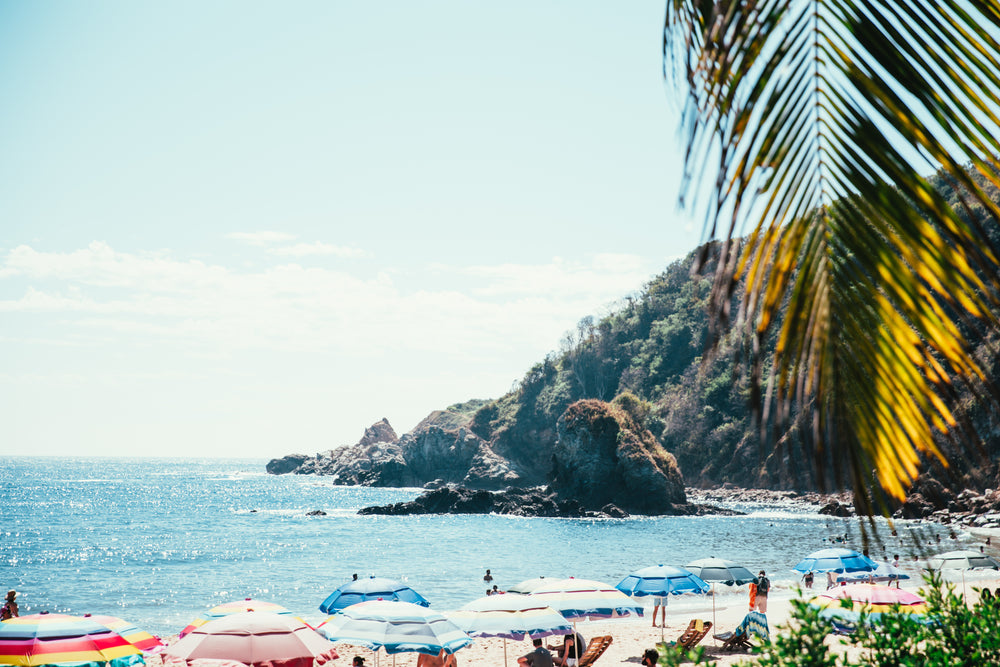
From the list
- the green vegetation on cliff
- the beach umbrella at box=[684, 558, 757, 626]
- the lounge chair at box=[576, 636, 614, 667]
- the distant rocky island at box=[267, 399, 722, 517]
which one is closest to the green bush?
the lounge chair at box=[576, 636, 614, 667]

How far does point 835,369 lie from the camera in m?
1.67

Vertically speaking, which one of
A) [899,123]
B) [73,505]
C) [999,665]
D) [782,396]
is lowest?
[73,505]

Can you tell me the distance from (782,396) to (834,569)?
22.0 meters

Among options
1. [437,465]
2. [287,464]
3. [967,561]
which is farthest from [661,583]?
[287,464]

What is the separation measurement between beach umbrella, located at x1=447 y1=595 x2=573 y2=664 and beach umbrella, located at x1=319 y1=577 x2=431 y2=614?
9.26 feet

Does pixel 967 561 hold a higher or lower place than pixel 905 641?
lower

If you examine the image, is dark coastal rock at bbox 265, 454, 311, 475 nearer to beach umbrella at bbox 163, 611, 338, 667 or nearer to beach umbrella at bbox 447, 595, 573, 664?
beach umbrella at bbox 447, 595, 573, 664

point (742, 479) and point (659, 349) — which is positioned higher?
point (659, 349)

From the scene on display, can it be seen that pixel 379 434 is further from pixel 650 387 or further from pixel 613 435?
pixel 613 435

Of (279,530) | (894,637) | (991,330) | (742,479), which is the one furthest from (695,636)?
(742,479)

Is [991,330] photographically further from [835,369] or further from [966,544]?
[966,544]

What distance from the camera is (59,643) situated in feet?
37.8

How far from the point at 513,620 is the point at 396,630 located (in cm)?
209

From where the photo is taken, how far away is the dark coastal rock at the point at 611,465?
236 ft
